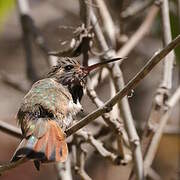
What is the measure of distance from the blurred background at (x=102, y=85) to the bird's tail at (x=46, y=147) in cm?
157

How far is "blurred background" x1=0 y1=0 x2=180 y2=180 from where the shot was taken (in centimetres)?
521

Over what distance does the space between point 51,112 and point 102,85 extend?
2.15 metres

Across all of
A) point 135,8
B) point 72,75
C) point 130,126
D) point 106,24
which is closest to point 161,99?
point 130,126

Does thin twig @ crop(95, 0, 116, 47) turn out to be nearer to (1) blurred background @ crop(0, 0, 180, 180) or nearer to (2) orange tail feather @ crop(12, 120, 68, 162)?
(1) blurred background @ crop(0, 0, 180, 180)

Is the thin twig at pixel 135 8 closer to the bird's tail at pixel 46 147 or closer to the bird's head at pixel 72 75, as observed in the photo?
the bird's head at pixel 72 75

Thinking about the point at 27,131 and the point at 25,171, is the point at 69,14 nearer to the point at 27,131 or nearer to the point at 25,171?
the point at 25,171

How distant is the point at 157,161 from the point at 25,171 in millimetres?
1261

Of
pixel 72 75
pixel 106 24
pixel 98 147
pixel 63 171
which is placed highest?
pixel 106 24

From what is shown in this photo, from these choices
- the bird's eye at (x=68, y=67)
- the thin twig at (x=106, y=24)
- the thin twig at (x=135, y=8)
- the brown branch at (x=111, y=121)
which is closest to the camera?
the brown branch at (x=111, y=121)

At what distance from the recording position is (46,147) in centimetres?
281

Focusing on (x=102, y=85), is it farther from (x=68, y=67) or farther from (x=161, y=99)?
(x=161, y=99)

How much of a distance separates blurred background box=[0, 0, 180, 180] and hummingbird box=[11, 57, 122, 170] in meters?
1.06

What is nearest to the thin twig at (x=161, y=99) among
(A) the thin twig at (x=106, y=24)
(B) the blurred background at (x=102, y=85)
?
(A) the thin twig at (x=106, y=24)

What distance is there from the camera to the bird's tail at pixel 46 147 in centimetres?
270
